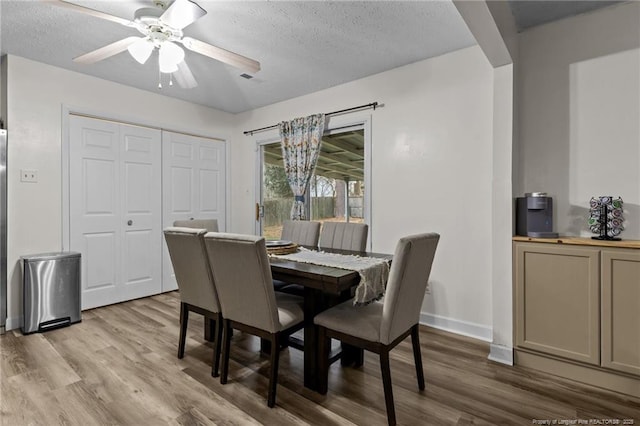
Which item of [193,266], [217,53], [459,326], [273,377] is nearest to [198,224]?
[193,266]

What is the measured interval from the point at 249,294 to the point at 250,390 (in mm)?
628

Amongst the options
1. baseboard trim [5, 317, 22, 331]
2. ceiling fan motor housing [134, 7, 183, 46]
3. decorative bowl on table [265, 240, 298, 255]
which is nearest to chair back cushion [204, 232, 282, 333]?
decorative bowl on table [265, 240, 298, 255]

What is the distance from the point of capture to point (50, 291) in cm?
297

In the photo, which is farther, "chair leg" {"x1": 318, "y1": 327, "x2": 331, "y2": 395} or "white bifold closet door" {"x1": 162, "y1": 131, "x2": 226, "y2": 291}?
"white bifold closet door" {"x1": 162, "y1": 131, "x2": 226, "y2": 291}

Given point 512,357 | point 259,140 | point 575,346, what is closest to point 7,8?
point 259,140

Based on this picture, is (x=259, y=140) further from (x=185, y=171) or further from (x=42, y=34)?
(x=42, y=34)

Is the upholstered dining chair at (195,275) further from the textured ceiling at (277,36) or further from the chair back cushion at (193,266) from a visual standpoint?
the textured ceiling at (277,36)

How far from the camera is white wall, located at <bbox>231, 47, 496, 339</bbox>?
2.75 m

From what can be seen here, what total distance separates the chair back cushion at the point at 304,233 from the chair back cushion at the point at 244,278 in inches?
48.7

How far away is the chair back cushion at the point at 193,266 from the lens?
2.13m

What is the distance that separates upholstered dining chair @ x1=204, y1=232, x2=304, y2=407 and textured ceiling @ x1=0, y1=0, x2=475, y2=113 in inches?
63.3

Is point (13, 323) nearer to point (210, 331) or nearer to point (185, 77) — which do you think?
point (210, 331)

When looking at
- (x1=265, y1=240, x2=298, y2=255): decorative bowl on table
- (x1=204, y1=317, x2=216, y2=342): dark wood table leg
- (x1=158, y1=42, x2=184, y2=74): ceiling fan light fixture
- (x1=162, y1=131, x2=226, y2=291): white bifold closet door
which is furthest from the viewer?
(x1=162, y1=131, x2=226, y2=291): white bifold closet door

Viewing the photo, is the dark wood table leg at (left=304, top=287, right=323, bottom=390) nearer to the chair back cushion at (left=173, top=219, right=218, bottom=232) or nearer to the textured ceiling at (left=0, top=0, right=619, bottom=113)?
the chair back cushion at (left=173, top=219, right=218, bottom=232)
